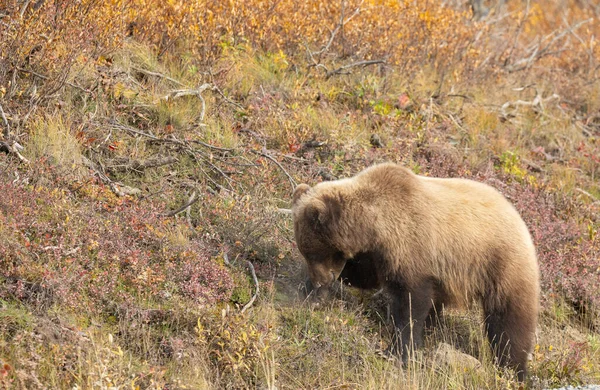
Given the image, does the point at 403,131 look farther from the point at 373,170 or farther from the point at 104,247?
the point at 104,247

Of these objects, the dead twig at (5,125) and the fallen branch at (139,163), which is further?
the fallen branch at (139,163)

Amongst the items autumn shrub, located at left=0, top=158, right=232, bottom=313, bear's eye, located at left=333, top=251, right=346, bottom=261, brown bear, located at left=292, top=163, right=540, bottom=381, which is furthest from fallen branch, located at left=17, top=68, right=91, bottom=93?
bear's eye, located at left=333, top=251, right=346, bottom=261

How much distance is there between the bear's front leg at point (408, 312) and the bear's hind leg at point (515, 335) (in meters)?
→ 0.70

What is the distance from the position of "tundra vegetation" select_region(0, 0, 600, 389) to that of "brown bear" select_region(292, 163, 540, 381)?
367 millimetres

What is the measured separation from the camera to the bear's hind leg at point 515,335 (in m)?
6.24

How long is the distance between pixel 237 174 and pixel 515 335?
3.30 m

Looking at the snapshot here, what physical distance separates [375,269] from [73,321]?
2.48 meters

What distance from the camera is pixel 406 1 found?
460 inches

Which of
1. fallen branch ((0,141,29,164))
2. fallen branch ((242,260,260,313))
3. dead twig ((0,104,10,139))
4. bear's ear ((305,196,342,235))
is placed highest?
bear's ear ((305,196,342,235))

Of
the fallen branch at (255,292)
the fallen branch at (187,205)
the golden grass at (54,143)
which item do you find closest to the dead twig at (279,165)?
the fallen branch at (187,205)

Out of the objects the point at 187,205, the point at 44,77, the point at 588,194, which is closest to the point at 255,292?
the point at 187,205

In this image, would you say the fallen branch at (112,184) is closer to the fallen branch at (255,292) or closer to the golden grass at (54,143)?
the golden grass at (54,143)

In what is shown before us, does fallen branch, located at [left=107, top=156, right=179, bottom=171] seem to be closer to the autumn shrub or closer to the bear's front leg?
the autumn shrub

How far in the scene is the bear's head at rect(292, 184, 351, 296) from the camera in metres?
6.01
